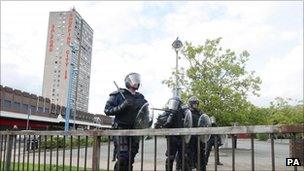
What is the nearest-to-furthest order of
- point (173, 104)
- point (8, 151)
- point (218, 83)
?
point (8, 151) < point (173, 104) < point (218, 83)

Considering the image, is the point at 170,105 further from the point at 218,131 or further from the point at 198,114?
the point at 218,131

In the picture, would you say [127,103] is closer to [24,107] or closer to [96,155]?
[96,155]

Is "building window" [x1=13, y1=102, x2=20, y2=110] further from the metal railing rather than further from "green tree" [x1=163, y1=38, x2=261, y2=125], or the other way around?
the metal railing

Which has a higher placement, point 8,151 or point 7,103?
point 7,103

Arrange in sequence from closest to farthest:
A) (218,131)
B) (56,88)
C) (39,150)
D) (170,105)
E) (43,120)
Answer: (218,131) < (39,150) < (170,105) < (43,120) < (56,88)

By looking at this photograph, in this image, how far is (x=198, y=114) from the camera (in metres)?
9.89

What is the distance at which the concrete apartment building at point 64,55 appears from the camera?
6475 centimetres

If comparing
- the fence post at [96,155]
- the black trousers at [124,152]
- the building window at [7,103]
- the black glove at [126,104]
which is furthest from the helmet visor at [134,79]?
the building window at [7,103]

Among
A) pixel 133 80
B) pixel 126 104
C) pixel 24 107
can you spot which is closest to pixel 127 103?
pixel 126 104

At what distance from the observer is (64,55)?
268ft

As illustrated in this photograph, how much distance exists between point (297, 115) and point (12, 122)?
127 ft

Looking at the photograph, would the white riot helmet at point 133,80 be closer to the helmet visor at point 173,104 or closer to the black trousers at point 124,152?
the black trousers at point 124,152

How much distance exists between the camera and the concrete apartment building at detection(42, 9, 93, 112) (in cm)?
6475

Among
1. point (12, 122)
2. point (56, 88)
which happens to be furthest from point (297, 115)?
point (56, 88)
